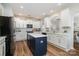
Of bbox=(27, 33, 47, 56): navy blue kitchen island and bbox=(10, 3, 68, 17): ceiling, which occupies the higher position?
bbox=(10, 3, 68, 17): ceiling

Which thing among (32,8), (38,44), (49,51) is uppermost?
(32,8)

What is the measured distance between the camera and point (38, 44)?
212 cm

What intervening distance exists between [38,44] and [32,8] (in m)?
0.78

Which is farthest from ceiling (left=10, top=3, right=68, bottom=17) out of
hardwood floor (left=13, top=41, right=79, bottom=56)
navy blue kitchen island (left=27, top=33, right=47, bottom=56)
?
hardwood floor (left=13, top=41, right=79, bottom=56)

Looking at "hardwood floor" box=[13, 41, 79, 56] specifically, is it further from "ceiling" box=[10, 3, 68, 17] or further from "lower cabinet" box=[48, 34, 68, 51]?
"ceiling" box=[10, 3, 68, 17]

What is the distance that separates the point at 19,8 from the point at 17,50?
0.88m

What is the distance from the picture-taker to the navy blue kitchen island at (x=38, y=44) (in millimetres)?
2078

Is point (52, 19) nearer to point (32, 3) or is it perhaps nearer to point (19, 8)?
point (32, 3)

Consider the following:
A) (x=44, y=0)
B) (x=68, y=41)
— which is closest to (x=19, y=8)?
(x=44, y=0)

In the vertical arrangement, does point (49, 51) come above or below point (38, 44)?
below

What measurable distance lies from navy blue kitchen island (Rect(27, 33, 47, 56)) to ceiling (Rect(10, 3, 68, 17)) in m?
0.47

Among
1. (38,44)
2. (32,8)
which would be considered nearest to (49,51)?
(38,44)

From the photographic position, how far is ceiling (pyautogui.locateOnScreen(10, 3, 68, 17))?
203 centimetres

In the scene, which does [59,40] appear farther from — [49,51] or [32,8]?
[32,8]
